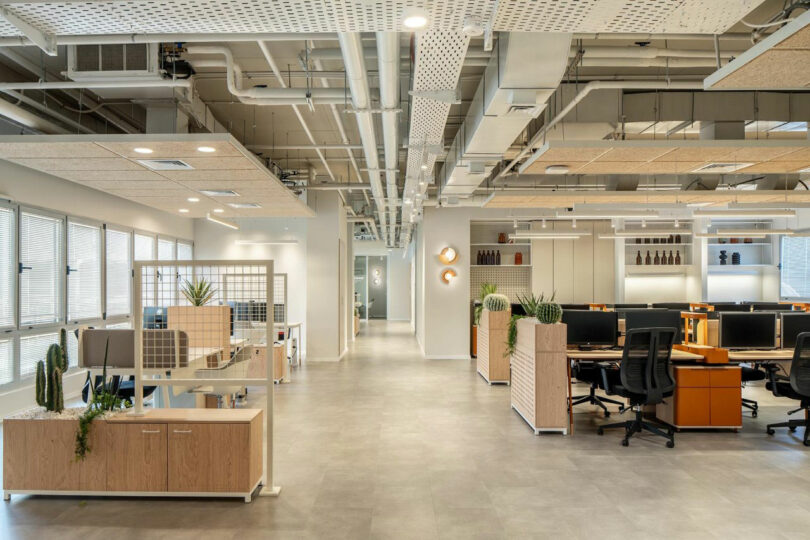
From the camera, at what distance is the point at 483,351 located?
350 inches

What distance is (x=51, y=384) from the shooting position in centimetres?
392

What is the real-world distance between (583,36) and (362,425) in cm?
430

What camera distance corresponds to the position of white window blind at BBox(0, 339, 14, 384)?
631 centimetres

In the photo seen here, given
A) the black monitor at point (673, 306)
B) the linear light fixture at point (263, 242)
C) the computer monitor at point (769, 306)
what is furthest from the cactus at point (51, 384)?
the computer monitor at point (769, 306)

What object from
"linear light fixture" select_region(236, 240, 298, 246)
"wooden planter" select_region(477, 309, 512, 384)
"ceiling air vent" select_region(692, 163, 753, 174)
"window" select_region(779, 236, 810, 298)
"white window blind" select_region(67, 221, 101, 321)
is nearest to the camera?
"ceiling air vent" select_region(692, 163, 753, 174)

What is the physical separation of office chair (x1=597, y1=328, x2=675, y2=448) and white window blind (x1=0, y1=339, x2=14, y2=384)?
682 centimetres

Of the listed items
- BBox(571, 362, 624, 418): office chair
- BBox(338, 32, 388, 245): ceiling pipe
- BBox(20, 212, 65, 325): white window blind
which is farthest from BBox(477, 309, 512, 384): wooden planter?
BBox(20, 212, 65, 325): white window blind

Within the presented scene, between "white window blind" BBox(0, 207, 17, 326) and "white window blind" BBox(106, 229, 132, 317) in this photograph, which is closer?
"white window blind" BBox(0, 207, 17, 326)

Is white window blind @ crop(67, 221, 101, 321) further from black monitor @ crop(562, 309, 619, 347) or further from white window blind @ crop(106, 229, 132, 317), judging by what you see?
black monitor @ crop(562, 309, 619, 347)

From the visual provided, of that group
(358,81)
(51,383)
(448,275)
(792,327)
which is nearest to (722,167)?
(792,327)

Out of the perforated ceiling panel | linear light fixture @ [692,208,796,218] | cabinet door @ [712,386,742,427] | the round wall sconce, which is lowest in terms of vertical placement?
cabinet door @ [712,386,742,427]

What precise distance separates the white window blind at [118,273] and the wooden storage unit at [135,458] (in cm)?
532

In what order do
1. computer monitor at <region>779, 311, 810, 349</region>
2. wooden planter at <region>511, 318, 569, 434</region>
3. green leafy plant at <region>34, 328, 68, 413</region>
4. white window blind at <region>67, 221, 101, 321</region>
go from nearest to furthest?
1. green leafy plant at <region>34, 328, 68, 413</region>
2. wooden planter at <region>511, 318, 569, 434</region>
3. computer monitor at <region>779, 311, 810, 349</region>
4. white window blind at <region>67, 221, 101, 321</region>

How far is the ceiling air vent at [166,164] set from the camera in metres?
5.39
